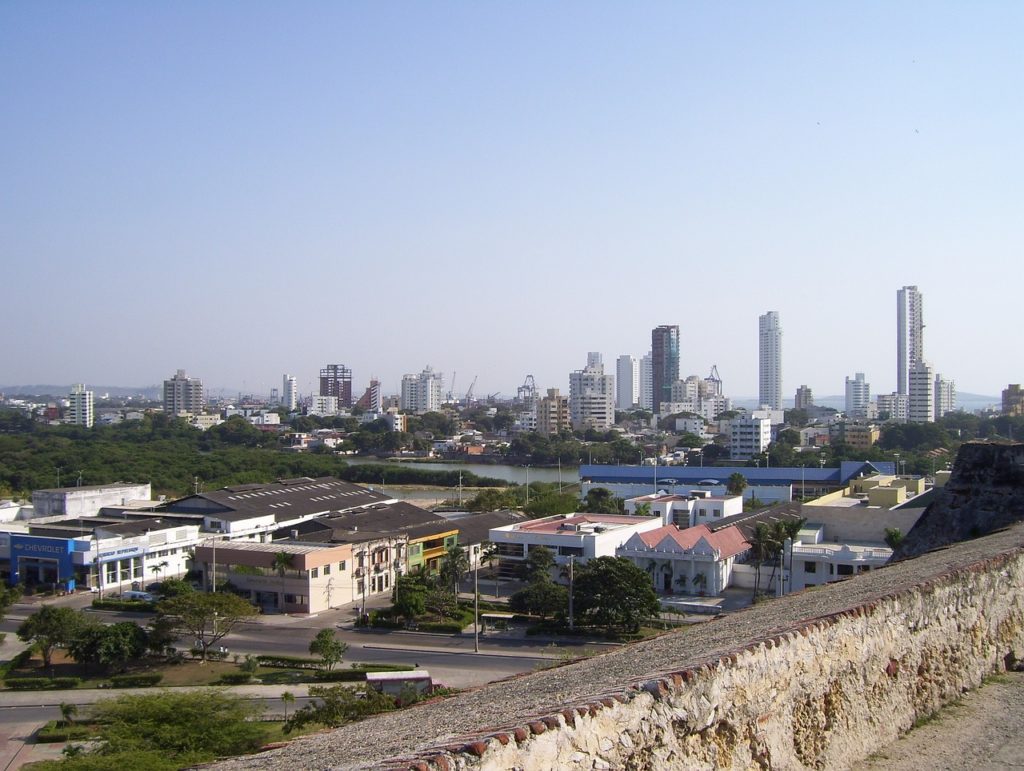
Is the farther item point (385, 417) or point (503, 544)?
point (385, 417)

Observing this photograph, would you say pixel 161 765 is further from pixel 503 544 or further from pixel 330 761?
pixel 503 544

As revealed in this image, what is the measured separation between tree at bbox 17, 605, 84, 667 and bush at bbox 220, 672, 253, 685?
171cm

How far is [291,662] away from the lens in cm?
943

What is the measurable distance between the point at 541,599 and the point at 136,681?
453 cm

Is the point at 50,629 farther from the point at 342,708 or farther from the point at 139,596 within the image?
the point at 342,708

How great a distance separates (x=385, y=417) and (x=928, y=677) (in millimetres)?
47618

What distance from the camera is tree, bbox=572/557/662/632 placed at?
10.5m

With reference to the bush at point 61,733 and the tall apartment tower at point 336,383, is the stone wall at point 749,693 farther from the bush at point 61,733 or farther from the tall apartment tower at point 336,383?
the tall apartment tower at point 336,383

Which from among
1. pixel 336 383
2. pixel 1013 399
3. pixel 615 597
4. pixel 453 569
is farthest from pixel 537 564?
pixel 336 383

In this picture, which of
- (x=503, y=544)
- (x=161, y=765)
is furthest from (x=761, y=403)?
(x=161, y=765)

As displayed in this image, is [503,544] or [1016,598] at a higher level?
[1016,598]

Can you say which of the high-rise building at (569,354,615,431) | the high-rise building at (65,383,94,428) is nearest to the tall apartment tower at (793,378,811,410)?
the high-rise building at (569,354,615,431)

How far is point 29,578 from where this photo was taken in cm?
1369

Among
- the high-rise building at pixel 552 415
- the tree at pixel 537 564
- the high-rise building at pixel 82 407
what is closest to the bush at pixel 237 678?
the tree at pixel 537 564
